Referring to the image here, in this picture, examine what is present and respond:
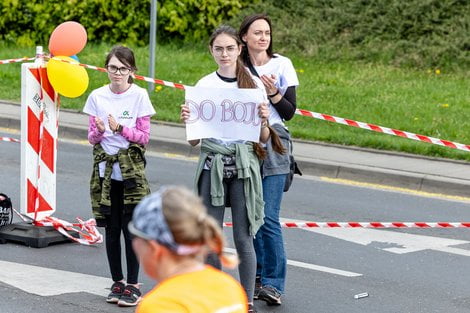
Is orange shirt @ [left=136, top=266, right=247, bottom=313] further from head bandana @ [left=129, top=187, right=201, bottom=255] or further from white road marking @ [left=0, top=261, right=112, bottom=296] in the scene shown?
white road marking @ [left=0, top=261, right=112, bottom=296]

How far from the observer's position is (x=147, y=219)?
321 cm

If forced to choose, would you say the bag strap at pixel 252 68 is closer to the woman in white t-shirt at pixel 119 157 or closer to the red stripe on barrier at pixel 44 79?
the woman in white t-shirt at pixel 119 157

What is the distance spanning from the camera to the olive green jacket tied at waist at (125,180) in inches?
296

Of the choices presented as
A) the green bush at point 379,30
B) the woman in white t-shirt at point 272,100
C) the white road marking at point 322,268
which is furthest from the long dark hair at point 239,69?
the green bush at point 379,30

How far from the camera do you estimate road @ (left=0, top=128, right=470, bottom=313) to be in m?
7.75

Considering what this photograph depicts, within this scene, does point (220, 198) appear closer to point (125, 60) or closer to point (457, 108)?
point (125, 60)

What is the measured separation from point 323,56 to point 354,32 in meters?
0.77

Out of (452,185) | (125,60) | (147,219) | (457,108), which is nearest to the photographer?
(147,219)

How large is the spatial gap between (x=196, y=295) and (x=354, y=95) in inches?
571

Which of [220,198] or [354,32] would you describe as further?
[354,32]

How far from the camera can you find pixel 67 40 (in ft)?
29.1

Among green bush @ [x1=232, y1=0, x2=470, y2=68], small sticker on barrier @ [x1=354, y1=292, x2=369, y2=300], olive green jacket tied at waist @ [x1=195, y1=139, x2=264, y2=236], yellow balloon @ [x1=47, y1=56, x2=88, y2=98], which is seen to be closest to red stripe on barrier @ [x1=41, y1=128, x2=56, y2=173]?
yellow balloon @ [x1=47, y1=56, x2=88, y2=98]

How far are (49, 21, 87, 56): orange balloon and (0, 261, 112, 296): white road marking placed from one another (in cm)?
164

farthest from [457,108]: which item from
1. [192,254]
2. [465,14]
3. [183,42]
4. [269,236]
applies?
[192,254]
